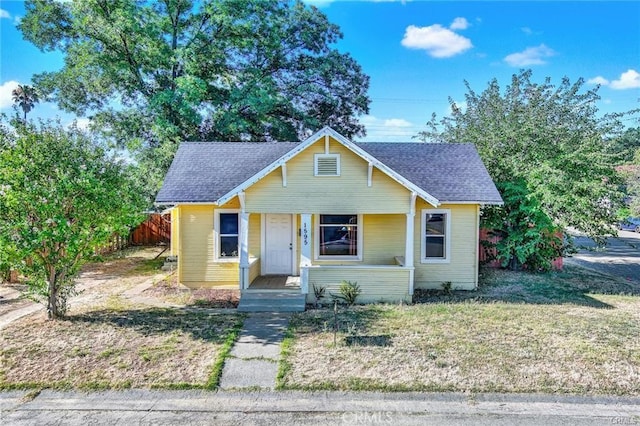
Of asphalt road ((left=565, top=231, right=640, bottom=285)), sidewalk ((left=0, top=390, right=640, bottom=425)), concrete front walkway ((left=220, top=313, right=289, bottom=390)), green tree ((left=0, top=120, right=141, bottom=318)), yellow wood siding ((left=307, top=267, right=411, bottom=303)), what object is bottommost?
sidewalk ((left=0, top=390, right=640, bottom=425))

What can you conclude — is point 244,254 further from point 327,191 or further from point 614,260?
point 614,260

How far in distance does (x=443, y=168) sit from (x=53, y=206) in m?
11.5

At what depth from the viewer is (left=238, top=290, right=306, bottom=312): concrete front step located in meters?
10.4

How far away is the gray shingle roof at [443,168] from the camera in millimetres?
12656

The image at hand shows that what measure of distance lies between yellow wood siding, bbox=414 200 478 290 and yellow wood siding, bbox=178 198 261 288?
561 cm

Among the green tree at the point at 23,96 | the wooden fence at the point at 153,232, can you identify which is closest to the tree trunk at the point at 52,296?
the wooden fence at the point at 153,232

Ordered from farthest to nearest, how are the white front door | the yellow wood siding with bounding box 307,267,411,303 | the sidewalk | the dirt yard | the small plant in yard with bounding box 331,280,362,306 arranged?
the white front door, the yellow wood siding with bounding box 307,267,411,303, the small plant in yard with bounding box 331,280,362,306, the dirt yard, the sidewalk

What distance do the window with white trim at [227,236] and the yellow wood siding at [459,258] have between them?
5.85m

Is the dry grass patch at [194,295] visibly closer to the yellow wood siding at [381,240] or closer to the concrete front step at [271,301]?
the concrete front step at [271,301]

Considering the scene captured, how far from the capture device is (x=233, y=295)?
11.8 meters

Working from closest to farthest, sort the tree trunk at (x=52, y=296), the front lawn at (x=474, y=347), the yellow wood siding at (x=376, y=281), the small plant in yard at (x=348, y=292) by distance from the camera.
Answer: the front lawn at (x=474, y=347), the tree trunk at (x=52, y=296), the small plant in yard at (x=348, y=292), the yellow wood siding at (x=376, y=281)

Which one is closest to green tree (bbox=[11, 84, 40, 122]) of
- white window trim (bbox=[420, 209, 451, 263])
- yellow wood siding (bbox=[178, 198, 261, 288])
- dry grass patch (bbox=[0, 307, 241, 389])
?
yellow wood siding (bbox=[178, 198, 261, 288])

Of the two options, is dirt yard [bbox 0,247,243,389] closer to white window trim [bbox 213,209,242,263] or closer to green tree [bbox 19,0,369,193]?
white window trim [bbox 213,209,242,263]

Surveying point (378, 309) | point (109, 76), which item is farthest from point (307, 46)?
point (378, 309)
